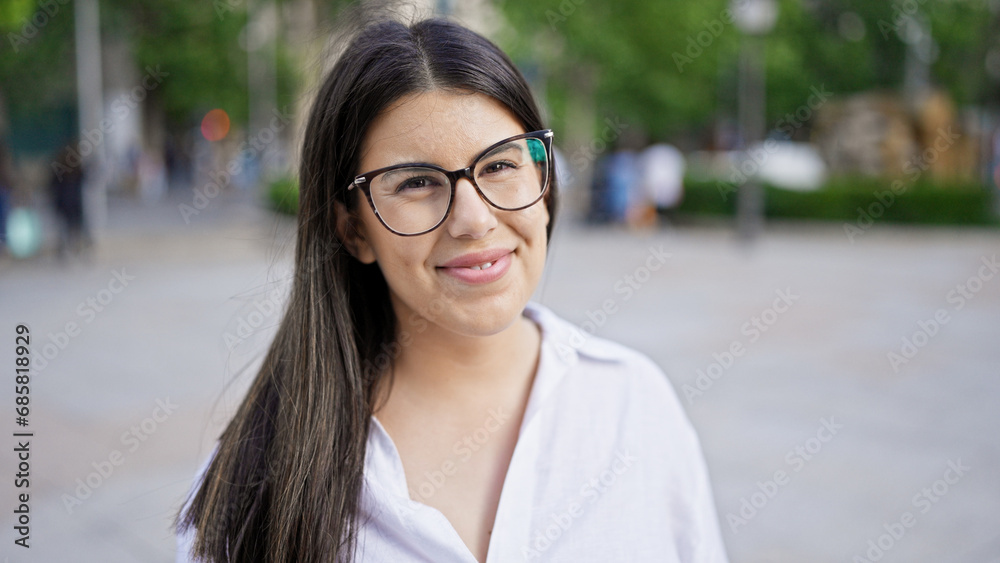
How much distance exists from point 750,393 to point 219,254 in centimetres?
1070

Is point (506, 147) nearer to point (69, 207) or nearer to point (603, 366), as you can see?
point (603, 366)

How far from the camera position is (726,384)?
20.4ft

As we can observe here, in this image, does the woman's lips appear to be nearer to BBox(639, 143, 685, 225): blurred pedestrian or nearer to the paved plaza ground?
the paved plaza ground

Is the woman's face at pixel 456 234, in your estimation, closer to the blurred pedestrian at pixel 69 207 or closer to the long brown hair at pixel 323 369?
the long brown hair at pixel 323 369

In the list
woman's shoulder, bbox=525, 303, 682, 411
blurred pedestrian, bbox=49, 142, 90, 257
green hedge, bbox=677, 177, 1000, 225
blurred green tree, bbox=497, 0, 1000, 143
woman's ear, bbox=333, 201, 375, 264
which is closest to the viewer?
woman's ear, bbox=333, 201, 375, 264

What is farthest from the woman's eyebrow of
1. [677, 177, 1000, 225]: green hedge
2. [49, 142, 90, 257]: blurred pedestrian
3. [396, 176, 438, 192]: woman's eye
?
[677, 177, 1000, 225]: green hedge

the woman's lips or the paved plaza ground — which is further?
the paved plaza ground

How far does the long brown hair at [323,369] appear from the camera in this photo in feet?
4.84

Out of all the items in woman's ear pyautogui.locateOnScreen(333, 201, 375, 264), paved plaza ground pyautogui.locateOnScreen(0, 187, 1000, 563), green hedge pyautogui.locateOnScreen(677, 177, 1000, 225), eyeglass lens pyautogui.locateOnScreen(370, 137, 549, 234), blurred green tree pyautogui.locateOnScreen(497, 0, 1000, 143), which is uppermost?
blurred green tree pyautogui.locateOnScreen(497, 0, 1000, 143)

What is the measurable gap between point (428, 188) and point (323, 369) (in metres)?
0.41

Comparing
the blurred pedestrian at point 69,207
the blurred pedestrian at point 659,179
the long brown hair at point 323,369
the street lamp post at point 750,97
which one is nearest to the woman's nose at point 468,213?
the long brown hair at point 323,369

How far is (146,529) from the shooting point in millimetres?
3902

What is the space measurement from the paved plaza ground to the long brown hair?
0.90ft

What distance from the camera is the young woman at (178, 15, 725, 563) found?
57.8 inches
